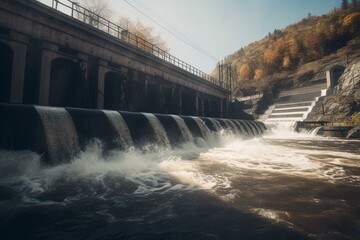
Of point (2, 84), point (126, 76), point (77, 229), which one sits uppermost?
point (126, 76)

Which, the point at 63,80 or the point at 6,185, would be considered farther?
the point at 63,80

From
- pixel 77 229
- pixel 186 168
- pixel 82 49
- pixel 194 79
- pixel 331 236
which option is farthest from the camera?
pixel 194 79

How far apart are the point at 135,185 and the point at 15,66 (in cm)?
1014

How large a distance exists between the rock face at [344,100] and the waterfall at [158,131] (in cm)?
2254

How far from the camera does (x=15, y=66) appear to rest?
1030cm

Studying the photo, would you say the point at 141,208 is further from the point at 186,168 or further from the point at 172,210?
the point at 186,168

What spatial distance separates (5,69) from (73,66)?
3695mm

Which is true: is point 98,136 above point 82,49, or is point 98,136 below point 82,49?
below

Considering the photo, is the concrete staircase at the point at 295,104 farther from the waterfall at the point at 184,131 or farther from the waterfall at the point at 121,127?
the waterfall at the point at 121,127

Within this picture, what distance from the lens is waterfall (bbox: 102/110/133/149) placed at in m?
7.94

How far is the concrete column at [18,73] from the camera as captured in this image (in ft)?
33.3

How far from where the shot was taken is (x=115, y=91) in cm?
1697

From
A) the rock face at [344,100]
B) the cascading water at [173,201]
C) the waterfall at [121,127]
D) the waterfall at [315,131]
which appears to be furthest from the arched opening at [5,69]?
the rock face at [344,100]

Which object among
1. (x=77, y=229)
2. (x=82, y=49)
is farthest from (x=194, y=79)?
(x=77, y=229)
